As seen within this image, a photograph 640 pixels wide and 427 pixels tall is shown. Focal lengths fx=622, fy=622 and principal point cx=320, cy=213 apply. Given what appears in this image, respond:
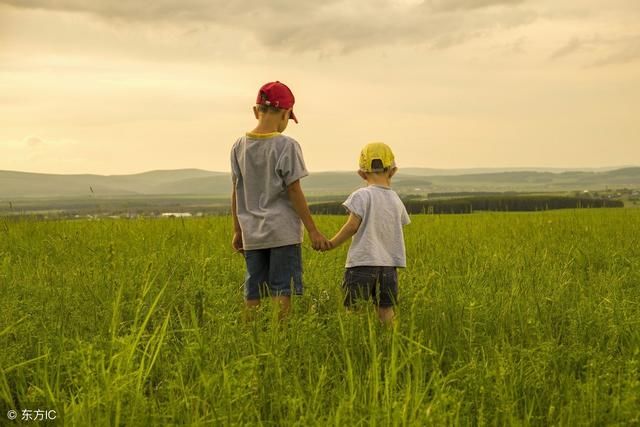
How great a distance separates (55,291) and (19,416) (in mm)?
2304

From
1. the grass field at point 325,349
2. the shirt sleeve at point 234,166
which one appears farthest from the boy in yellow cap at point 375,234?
the shirt sleeve at point 234,166

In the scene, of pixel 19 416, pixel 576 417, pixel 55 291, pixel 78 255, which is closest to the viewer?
pixel 576 417

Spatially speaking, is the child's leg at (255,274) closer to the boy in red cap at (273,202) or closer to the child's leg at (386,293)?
the boy in red cap at (273,202)

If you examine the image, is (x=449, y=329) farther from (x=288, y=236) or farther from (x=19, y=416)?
(x=19, y=416)

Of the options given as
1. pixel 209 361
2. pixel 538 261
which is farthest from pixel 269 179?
pixel 538 261

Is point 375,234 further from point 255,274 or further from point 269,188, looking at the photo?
point 255,274

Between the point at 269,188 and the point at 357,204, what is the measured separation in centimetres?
64

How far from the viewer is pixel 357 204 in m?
4.47

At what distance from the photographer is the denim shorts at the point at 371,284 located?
14.6 feet

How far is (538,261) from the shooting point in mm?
7016

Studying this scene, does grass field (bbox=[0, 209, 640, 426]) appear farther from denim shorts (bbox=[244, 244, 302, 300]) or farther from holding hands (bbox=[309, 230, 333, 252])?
holding hands (bbox=[309, 230, 333, 252])

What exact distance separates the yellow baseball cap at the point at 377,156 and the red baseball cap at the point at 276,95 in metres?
0.67

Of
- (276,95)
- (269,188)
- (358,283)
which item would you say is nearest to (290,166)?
(269,188)

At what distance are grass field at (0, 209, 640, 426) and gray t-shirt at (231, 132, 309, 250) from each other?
0.49 meters
